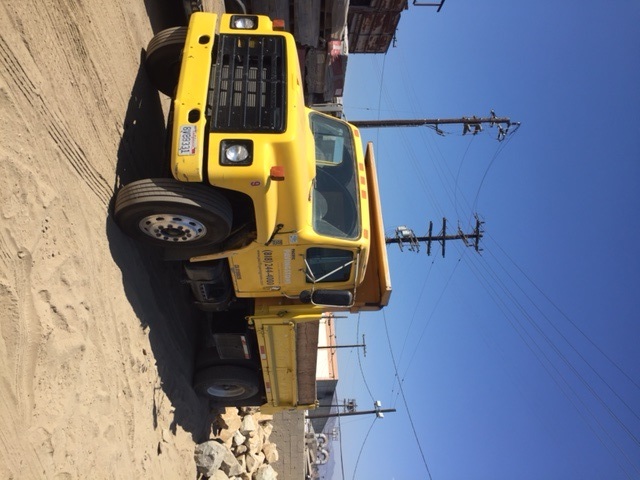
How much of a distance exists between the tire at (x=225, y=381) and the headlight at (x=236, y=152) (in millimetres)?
3382

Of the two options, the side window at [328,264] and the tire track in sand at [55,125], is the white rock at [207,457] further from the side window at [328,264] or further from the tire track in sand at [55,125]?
Answer: the tire track in sand at [55,125]

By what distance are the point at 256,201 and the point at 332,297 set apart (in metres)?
1.35

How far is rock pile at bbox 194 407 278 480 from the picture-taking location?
7.75 meters

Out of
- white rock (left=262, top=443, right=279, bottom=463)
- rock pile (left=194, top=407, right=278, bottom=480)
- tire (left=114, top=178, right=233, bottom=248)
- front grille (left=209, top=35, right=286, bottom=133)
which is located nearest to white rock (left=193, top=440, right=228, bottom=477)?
rock pile (left=194, top=407, right=278, bottom=480)

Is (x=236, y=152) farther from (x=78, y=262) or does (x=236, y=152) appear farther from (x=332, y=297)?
(x=332, y=297)

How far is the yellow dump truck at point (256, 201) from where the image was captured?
454cm

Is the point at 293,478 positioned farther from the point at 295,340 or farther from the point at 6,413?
the point at 6,413

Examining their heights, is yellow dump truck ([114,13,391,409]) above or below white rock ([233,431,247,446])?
above

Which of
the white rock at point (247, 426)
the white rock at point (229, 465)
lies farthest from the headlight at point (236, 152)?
the white rock at point (247, 426)

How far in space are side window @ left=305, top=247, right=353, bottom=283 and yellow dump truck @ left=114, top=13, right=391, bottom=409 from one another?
0.04 feet

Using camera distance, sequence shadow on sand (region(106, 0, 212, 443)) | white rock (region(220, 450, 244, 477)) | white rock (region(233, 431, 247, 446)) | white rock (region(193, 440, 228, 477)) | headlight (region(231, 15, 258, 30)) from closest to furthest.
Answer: shadow on sand (region(106, 0, 212, 443)) → headlight (region(231, 15, 258, 30)) → white rock (region(193, 440, 228, 477)) → white rock (region(220, 450, 244, 477)) → white rock (region(233, 431, 247, 446))

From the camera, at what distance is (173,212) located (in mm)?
4570

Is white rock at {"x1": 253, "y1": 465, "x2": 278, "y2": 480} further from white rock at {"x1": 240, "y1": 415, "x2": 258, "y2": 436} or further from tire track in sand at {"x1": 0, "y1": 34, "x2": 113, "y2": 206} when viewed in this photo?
tire track in sand at {"x1": 0, "y1": 34, "x2": 113, "y2": 206}

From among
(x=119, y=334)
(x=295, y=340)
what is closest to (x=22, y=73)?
(x=119, y=334)
